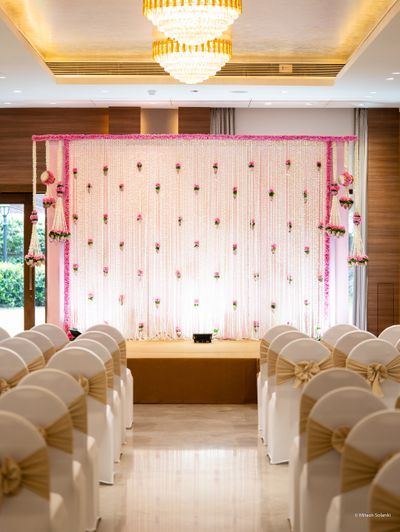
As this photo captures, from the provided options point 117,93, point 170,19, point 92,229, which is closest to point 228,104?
point 117,93

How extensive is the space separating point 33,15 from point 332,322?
549 centimetres

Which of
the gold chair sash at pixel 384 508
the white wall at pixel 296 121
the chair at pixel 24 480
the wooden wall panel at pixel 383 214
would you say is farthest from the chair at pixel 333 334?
the white wall at pixel 296 121

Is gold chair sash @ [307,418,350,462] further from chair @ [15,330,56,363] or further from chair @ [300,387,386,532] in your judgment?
chair @ [15,330,56,363]

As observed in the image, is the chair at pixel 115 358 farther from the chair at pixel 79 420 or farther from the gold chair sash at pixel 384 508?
the gold chair sash at pixel 384 508

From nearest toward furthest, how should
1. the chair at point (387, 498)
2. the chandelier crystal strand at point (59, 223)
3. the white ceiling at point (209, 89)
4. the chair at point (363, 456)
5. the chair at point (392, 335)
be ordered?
the chair at point (387, 498) → the chair at point (363, 456) → the chair at point (392, 335) → the white ceiling at point (209, 89) → the chandelier crystal strand at point (59, 223)

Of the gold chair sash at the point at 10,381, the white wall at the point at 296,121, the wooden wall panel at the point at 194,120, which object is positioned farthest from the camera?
the white wall at the point at 296,121

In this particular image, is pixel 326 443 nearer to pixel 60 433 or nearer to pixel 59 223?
pixel 60 433

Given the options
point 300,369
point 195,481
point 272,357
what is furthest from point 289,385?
point 195,481

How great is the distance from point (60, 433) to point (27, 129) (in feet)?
32.6

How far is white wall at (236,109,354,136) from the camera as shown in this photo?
528 inches

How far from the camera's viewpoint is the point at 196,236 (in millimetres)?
11742

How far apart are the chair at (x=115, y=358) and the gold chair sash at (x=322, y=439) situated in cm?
288

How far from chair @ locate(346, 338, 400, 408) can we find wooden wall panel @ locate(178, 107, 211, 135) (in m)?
7.32

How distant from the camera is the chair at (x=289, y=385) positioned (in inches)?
251
